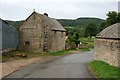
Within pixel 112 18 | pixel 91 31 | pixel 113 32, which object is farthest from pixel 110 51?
pixel 91 31

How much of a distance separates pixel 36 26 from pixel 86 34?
84.0m

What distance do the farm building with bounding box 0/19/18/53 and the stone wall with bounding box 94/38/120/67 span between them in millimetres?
15468

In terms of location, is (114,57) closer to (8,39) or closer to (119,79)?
(119,79)

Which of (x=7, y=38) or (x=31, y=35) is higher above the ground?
(x=31, y=35)

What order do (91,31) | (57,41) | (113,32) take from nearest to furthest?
(113,32), (57,41), (91,31)

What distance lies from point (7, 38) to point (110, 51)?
2096cm

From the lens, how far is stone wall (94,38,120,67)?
914 inches

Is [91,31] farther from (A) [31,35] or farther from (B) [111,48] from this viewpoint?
(B) [111,48]

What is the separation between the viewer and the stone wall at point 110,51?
23219 millimetres

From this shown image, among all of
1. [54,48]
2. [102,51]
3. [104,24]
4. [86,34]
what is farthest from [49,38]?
[86,34]

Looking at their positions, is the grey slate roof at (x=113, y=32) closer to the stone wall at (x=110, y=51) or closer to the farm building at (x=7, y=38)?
the stone wall at (x=110, y=51)

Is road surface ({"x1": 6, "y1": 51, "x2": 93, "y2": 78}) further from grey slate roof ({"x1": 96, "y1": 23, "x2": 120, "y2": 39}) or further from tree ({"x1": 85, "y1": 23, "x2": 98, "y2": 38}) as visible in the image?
tree ({"x1": 85, "y1": 23, "x2": 98, "y2": 38})

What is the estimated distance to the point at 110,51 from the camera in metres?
25.8

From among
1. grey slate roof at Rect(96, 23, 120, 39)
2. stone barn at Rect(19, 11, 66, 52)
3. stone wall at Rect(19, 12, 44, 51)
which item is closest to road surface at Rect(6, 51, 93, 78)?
grey slate roof at Rect(96, 23, 120, 39)
